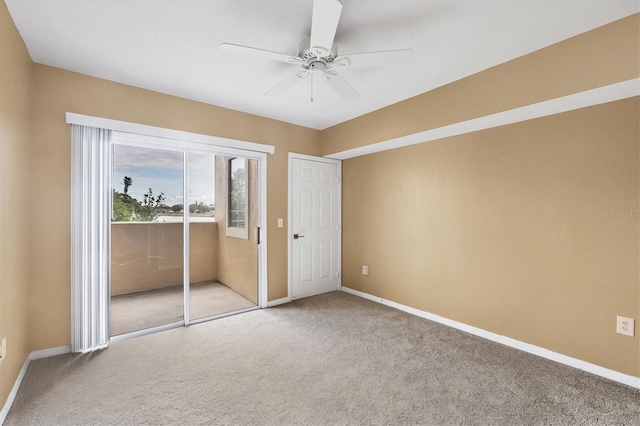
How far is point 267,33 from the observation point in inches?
85.0

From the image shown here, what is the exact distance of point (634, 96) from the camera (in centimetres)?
222

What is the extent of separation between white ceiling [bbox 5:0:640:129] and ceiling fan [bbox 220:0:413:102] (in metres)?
0.22

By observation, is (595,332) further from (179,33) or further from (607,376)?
(179,33)

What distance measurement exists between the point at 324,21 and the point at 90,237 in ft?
9.20

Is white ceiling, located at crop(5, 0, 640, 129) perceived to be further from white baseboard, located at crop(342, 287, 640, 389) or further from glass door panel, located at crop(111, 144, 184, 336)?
white baseboard, located at crop(342, 287, 640, 389)

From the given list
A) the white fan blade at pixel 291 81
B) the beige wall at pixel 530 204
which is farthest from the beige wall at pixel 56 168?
the beige wall at pixel 530 204

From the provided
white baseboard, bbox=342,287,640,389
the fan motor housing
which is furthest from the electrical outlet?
the fan motor housing

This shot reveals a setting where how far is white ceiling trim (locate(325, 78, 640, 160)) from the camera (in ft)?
6.90

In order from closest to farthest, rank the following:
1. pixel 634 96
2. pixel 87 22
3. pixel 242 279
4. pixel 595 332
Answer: pixel 87 22 → pixel 634 96 → pixel 595 332 → pixel 242 279

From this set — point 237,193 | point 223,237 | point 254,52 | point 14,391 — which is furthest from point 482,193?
point 14,391

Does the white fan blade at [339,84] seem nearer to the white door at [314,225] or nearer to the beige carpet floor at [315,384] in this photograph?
the white door at [314,225]

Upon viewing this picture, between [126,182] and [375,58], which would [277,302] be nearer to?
[126,182]

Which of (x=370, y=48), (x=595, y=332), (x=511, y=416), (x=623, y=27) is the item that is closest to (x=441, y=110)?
(x=370, y=48)

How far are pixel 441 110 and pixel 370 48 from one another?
3.60ft
